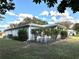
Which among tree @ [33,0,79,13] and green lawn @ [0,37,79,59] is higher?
tree @ [33,0,79,13]

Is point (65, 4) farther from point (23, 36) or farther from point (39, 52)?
point (23, 36)

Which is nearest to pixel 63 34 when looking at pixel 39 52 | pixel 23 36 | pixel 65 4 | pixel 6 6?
pixel 23 36

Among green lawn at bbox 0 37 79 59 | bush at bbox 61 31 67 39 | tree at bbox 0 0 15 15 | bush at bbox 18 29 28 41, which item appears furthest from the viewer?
bush at bbox 61 31 67 39

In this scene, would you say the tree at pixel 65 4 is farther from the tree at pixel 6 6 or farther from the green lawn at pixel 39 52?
the green lawn at pixel 39 52

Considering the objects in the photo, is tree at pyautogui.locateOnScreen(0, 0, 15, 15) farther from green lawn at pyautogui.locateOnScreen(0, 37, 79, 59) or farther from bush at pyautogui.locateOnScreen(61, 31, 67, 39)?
bush at pyautogui.locateOnScreen(61, 31, 67, 39)

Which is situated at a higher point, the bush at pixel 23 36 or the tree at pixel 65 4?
the tree at pixel 65 4

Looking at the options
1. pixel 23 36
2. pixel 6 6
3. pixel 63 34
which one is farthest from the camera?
pixel 63 34

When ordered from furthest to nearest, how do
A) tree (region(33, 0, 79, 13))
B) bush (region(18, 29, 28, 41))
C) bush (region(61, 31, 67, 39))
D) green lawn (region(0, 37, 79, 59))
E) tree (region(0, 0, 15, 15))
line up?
bush (region(61, 31, 67, 39)) < bush (region(18, 29, 28, 41)) < green lawn (region(0, 37, 79, 59)) < tree (region(0, 0, 15, 15)) < tree (region(33, 0, 79, 13))

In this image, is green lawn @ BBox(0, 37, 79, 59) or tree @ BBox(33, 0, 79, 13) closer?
tree @ BBox(33, 0, 79, 13)

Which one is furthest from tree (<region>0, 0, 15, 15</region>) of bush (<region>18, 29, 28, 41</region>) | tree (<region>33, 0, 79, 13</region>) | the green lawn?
bush (<region>18, 29, 28, 41</region>)

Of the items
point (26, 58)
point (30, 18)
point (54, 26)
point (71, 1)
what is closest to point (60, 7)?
point (71, 1)

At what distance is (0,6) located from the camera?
11391 millimetres

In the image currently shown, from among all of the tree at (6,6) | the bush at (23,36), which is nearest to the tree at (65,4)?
the tree at (6,6)

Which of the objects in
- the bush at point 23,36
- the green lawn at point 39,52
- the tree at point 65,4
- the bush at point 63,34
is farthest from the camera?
the bush at point 63,34
